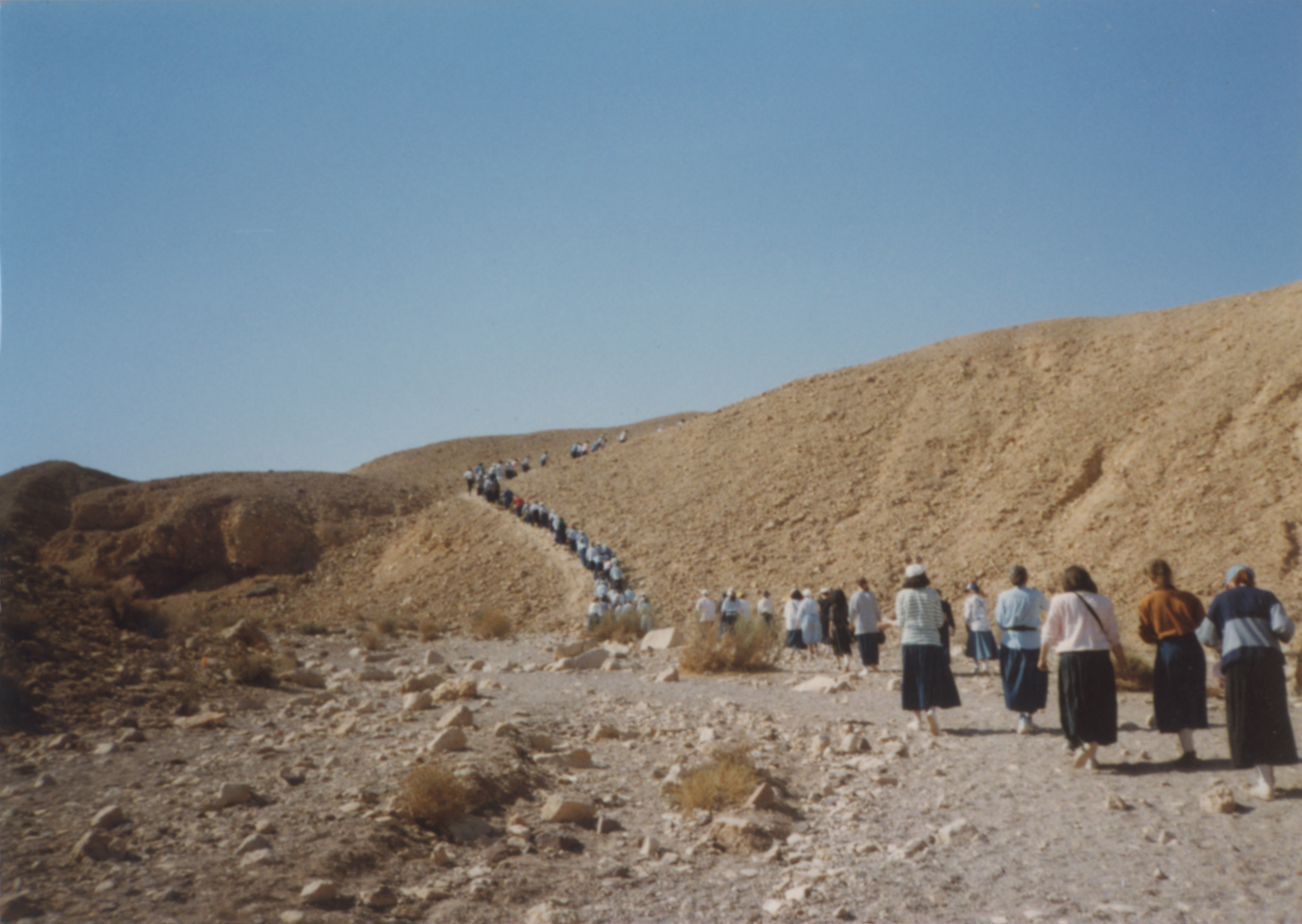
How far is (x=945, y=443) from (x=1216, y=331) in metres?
10.5

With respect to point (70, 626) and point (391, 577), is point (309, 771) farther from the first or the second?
point (391, 577)

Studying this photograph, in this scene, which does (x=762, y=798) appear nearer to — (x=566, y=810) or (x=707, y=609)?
(x=566, y=810)

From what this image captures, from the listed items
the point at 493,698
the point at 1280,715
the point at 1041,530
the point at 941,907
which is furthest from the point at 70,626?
the point at 1041,530

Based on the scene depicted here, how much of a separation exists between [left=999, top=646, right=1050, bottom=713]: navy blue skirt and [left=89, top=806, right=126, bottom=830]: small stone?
7379 millimetres

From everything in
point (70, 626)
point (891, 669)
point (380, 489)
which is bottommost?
point (891, 669)

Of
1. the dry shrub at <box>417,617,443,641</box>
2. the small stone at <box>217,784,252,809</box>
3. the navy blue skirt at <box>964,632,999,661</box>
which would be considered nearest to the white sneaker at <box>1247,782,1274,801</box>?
the small stone at <box>217,784,252,809</box>

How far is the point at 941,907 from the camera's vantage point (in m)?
4.75

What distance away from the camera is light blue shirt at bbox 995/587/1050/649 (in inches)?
332

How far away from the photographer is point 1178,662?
7.27 m

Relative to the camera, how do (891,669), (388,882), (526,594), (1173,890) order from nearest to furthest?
(1173,890)
(388,882)
(891,669)
(526,594)

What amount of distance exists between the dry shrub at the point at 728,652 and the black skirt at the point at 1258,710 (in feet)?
31.6

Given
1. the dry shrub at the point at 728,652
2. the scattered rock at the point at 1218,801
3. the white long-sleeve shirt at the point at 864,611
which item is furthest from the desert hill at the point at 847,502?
the scattered rock at the point at 1218,801

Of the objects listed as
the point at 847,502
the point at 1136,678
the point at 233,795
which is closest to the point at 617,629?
the point at 1136,678

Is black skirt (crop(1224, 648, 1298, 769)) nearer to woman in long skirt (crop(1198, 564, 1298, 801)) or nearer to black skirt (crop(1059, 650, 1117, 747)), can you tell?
woman in long skirt (crop(1198, 564, 1298, 801))
